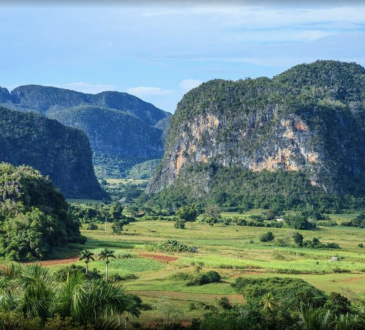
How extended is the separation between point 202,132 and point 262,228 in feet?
185

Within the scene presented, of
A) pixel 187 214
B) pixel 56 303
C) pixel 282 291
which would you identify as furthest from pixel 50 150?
pixel 56 303

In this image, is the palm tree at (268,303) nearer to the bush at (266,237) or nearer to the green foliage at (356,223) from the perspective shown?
the bush at (266,237)

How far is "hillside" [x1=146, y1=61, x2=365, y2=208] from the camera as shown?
124000mm

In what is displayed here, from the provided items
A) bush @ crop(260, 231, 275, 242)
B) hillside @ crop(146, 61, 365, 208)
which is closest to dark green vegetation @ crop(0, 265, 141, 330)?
bush @ crop(260, 231, 275, 242)

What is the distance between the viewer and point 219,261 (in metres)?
57.4

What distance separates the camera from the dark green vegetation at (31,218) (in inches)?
2296

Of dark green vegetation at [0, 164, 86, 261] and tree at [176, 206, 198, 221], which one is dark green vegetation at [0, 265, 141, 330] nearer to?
dark green vegetation at [0, 164, 86, 261]

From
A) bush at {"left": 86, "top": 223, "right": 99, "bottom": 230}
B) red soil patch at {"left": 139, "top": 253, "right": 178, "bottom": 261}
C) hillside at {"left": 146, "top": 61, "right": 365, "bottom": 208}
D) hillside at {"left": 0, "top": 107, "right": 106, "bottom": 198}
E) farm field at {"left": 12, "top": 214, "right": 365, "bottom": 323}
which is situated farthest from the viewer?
hillside at {"left": 0, "top": 107, "right": 106, "bottom": 198}

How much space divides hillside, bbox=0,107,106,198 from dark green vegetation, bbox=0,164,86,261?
84742 mm

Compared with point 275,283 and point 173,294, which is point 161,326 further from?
point 275,283

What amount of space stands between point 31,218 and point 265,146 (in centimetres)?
7653

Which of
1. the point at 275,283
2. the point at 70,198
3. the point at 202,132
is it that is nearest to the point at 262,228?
the point at 275,283

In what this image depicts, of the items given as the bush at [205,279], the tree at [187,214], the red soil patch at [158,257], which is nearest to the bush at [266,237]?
the red soil patch at [158,257]

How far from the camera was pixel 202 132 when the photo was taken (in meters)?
143
